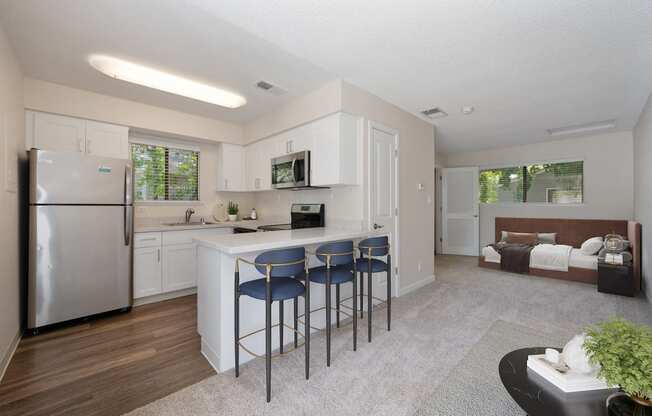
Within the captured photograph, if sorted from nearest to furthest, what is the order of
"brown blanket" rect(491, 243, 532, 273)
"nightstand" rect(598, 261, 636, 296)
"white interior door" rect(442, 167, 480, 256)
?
"nightstand" rect(598, 261, 636, 296) < "brown blanket" rect(491, 243, 532, 273) < "white interior door" rect(442, 167, 480, 256)

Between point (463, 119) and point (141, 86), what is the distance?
424 centimetres

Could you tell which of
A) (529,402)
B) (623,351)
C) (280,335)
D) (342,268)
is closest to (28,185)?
(280,335)

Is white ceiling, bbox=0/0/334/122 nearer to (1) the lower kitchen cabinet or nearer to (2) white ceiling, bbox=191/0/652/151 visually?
(2) white ceiling, bbox=191/0/652/151

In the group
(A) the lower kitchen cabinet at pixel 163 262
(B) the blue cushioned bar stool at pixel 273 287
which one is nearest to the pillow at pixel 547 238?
Result: (B) the blue cushioned bar stool at pixel 273 287

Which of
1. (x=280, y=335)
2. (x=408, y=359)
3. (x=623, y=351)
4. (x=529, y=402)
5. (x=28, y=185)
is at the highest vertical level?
(x=28, y=185)

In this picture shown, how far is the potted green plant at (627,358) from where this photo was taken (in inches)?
37.6

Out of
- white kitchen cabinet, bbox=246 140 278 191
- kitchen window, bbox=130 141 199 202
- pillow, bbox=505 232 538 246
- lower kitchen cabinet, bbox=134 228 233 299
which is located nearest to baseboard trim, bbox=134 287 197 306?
lower kitchen cabinet, bbox=134 228 233 299

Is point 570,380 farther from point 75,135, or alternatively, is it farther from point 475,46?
point 75,135

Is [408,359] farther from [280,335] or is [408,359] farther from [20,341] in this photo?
[20,341]

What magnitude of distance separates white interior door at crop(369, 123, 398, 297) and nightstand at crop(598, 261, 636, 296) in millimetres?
2920

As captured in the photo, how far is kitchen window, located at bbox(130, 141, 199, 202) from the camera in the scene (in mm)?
3896

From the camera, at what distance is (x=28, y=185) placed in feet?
8.55

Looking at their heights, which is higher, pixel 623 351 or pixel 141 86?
pixel 141 86

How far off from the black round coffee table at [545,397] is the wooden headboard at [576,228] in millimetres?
4185
